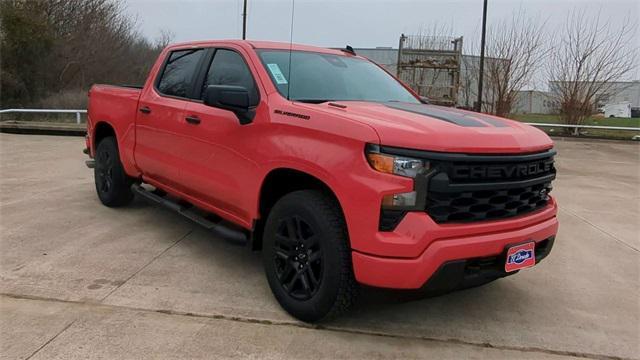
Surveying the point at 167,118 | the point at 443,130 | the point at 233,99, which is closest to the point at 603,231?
the point at 443,130

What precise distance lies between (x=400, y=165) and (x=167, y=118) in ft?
8.68

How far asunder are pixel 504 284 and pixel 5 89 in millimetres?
26338

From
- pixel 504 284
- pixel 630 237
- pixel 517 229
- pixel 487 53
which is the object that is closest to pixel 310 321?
Answer: pixel 517 229

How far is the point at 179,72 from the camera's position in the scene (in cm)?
503

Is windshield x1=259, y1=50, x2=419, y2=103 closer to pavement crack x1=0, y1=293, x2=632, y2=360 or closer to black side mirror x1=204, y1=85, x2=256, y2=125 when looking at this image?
black side mirror x1=204, y1=85, x2=256, y2=125

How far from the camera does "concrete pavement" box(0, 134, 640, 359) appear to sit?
3211mm

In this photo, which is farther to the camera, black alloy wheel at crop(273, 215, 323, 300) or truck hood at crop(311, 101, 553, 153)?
black alloy wheel at crop(273, 215, 323, 300)

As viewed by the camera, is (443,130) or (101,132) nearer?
(443,130)

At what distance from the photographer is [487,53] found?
19.5 m

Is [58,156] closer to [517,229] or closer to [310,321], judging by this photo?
[310,321]

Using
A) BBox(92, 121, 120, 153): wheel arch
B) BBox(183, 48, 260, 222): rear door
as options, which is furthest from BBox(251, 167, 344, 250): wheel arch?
BBox(92, 121, 120, 153): wheel arch

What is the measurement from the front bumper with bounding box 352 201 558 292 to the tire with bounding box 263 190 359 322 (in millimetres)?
153

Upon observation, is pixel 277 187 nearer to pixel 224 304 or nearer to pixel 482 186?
pixel 224 304

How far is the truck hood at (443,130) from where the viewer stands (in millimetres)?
2988
